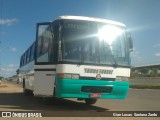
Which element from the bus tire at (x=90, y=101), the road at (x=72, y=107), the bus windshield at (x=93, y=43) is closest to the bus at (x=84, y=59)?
the bus windshield at (x=93, y=43)

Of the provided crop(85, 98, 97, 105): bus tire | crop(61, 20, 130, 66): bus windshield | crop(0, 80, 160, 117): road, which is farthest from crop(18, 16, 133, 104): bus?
crop(85, 98, 97, 105): bus tire

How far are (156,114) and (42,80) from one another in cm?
450

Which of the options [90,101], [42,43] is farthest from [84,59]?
[90,101]

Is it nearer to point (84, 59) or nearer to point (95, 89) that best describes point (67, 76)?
point (84, 59)

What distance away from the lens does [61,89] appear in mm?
11789

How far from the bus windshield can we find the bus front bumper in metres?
0.73

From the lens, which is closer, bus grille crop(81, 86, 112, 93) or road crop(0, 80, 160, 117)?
road crop(0, 80, 160, 117)

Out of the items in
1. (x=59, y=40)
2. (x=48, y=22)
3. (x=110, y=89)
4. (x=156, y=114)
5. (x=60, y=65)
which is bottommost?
(x=156, y=114)

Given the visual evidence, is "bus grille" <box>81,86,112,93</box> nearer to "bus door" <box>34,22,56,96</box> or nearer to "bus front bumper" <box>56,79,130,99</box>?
"bus front bumper" <box>56,79,130,99</box>

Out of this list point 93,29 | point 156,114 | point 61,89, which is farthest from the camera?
point 93,29

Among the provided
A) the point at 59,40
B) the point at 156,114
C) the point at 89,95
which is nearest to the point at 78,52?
the point at 59,40

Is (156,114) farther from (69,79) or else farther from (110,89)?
(69,79)

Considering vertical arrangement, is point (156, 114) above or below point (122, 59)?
below

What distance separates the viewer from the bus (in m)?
11.9
